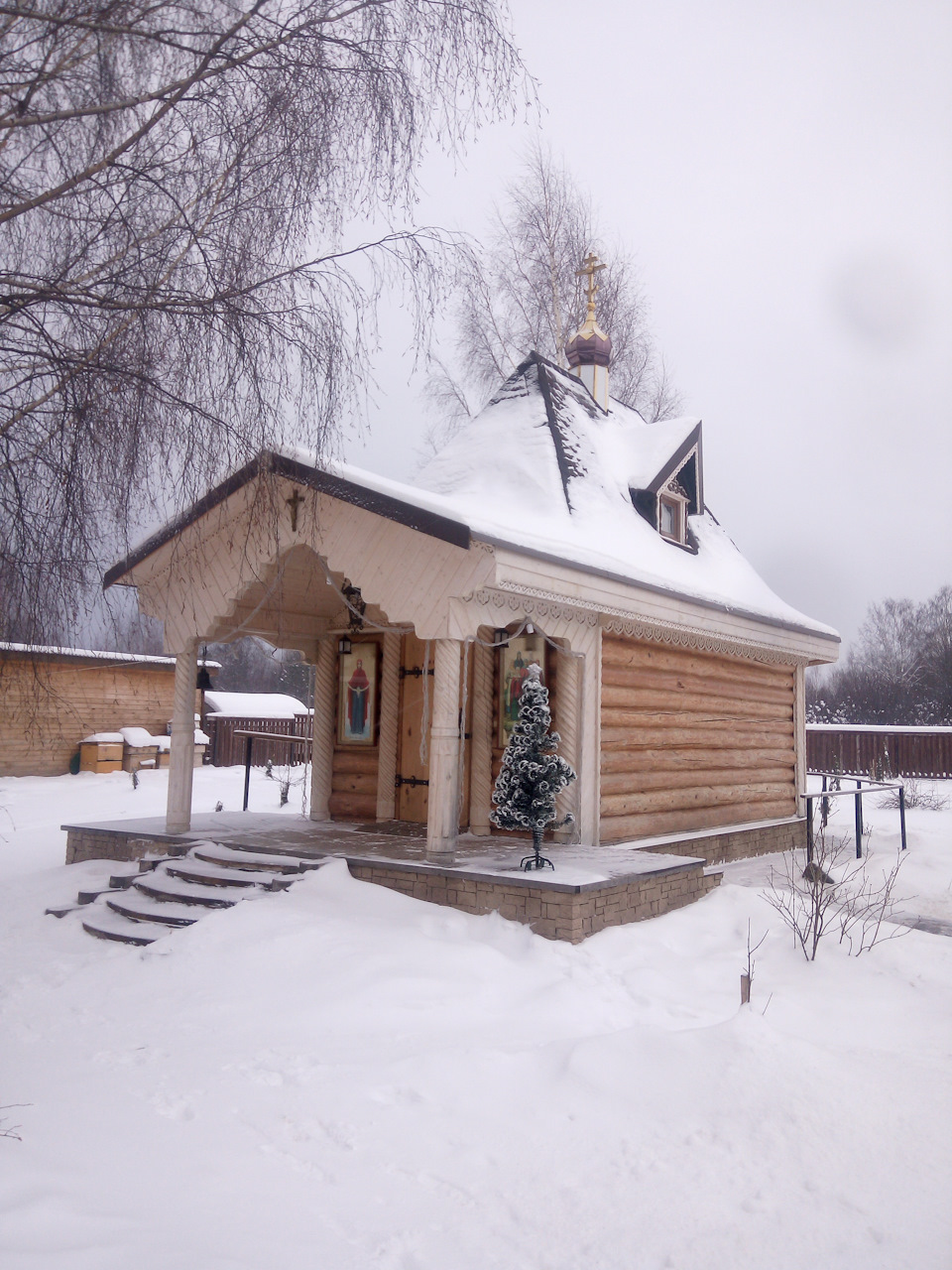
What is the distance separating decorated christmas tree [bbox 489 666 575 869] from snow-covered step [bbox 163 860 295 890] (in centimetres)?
199

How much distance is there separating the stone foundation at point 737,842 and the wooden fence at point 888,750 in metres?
13.2

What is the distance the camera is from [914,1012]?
6027 mm

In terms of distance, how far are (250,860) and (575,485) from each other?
5.77m

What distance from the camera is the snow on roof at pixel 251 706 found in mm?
27875

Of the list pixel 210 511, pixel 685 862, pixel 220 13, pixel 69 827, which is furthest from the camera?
pixel 69 827

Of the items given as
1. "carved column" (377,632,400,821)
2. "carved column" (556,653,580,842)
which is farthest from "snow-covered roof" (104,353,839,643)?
"carved column" (377,632,400,821)

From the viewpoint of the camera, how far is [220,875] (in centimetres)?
839

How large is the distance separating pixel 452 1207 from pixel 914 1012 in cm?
366

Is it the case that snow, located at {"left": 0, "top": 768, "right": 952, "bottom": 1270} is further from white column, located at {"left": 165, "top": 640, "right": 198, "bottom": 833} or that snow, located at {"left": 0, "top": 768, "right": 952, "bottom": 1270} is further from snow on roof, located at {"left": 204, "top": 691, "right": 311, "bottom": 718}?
snow on roof, located at {"left": 204, "top": 691, "right": 311, "bottom": 718}

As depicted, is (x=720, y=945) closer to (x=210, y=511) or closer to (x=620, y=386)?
(x=210, y=511)

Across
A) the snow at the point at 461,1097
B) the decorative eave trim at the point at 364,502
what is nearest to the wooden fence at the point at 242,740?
the decorative eave trim at the point at 364,502

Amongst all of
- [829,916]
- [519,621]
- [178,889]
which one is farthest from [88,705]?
[829,916]

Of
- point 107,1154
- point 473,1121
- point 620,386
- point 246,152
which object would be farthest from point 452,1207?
point 620,386

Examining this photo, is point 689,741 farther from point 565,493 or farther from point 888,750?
point 888,750
